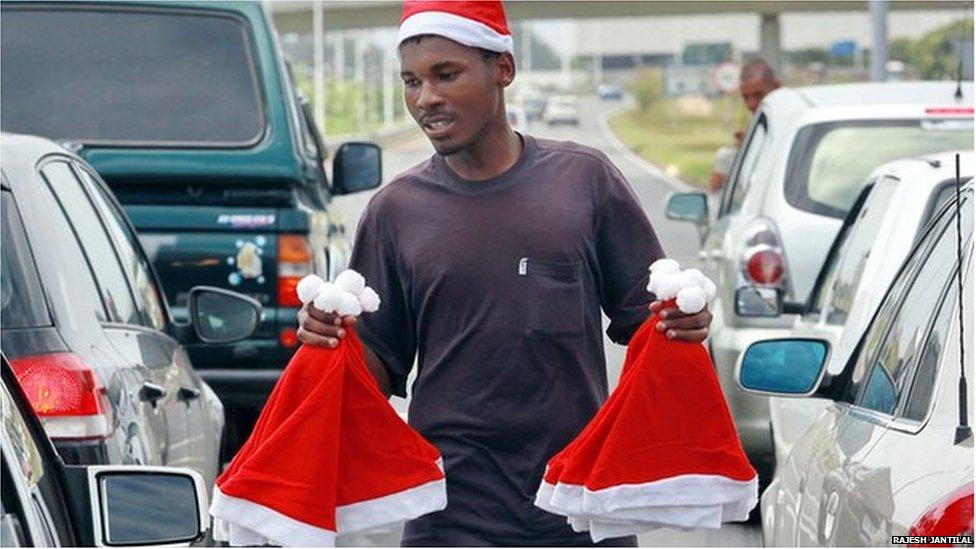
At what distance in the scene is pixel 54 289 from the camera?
20.8 ft

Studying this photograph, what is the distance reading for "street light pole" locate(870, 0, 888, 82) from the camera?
2598 cm

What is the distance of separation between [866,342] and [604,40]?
12488 centimetres

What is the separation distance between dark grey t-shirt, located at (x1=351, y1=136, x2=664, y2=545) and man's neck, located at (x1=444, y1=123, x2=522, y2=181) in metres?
0.02

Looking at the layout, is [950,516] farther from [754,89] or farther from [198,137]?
[754,89]

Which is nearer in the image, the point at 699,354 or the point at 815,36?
the point at 699,354

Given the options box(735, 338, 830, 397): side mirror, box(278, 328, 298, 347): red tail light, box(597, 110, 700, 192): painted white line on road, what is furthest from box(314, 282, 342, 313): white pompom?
box(597, 110, 700, 192): painted white line on road

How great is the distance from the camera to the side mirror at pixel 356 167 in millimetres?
13078

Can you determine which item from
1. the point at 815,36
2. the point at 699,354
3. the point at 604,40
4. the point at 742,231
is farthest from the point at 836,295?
the point at 604,40

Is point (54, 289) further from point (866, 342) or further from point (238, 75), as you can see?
point (238, 75)

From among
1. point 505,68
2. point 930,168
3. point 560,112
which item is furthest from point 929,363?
point 560,112

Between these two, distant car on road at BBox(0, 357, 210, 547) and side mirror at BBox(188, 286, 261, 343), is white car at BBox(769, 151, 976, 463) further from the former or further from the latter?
distant car on road at BBox(0, 357, 210, 547)

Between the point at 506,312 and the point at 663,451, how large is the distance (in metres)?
0.50

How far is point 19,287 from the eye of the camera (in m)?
6.26

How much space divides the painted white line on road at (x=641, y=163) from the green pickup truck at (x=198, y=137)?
17.0m
